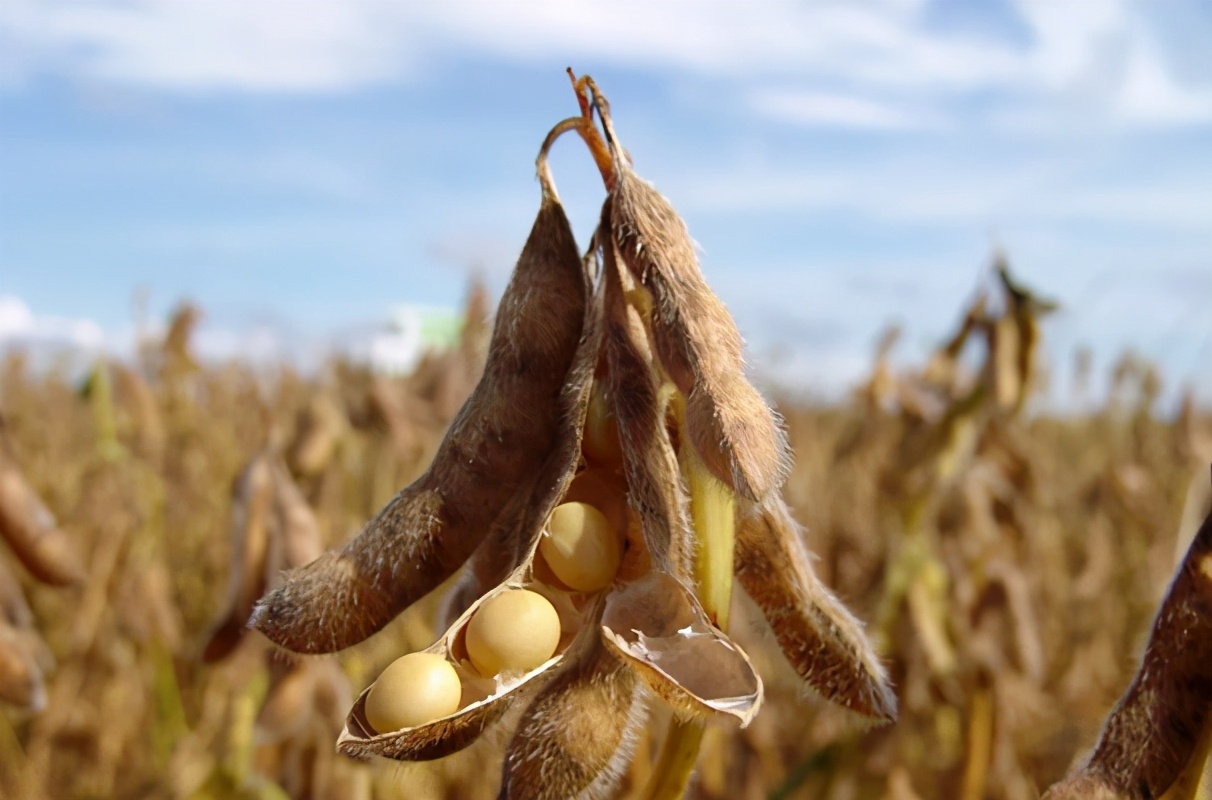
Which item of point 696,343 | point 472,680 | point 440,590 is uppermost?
point 696,343

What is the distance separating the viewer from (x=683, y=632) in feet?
3.75

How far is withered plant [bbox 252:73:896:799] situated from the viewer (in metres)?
1.11

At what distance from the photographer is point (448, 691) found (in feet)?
3.70

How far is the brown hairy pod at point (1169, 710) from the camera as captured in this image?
1.10 meters

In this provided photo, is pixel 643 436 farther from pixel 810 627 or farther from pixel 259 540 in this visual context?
pixel 259 540

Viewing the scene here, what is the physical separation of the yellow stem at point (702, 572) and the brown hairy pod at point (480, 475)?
0.64 feet

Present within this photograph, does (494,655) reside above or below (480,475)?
below

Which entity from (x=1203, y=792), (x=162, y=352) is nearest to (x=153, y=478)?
(x=162, y=352)

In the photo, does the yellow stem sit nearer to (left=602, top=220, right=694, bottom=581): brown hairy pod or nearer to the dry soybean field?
(left=602, top=220, right=694, bottom=581): brown hairy pod

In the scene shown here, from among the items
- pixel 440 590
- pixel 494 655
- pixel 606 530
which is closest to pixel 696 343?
pixel 606 530

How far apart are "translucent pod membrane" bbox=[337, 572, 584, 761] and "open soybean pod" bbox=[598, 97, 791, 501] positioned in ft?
0.82

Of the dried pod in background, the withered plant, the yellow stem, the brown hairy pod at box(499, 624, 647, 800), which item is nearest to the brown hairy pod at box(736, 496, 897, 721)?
the withered plant

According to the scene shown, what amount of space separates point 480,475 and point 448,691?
256mm

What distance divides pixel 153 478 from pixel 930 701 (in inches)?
124
